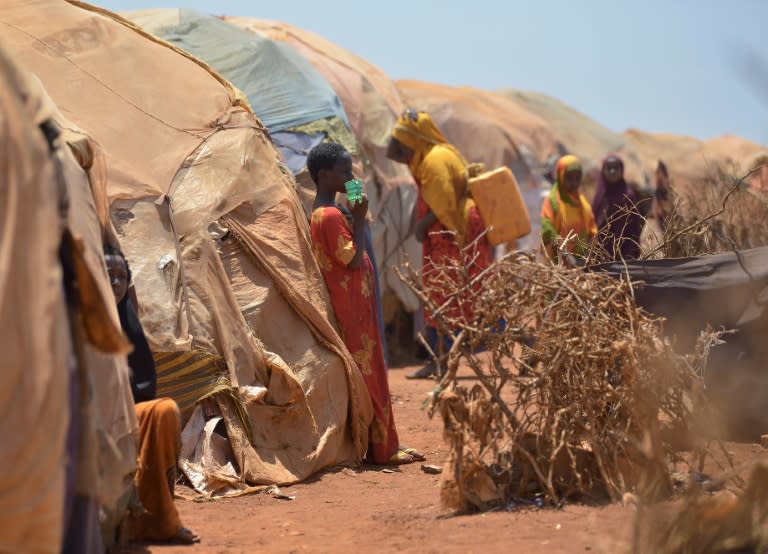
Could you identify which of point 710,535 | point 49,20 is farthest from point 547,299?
point 49,20

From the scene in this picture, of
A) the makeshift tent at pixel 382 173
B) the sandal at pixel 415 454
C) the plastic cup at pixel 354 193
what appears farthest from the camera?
the makeshift tent at pixel 382 173

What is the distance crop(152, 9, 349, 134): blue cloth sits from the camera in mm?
9570

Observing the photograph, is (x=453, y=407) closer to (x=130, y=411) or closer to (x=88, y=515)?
(x=130, y=411)

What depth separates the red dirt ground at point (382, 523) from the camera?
432 centimetres

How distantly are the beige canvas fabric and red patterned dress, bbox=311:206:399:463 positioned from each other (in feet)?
10.6

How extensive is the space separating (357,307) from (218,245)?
85cm

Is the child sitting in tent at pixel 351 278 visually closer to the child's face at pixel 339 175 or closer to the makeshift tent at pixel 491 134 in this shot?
the child's face at pixel 339 175

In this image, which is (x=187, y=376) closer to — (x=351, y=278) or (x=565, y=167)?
(x=351, y=278)

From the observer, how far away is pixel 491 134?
17.6 meters

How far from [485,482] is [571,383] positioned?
22.0 inches

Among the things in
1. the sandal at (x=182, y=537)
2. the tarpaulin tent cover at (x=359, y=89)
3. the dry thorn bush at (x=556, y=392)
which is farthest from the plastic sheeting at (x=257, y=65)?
the sandal at (x=182, y=537)

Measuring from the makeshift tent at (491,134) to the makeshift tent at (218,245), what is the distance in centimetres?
967

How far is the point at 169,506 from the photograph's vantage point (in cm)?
454

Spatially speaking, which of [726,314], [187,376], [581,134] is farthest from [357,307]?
[581,134]
